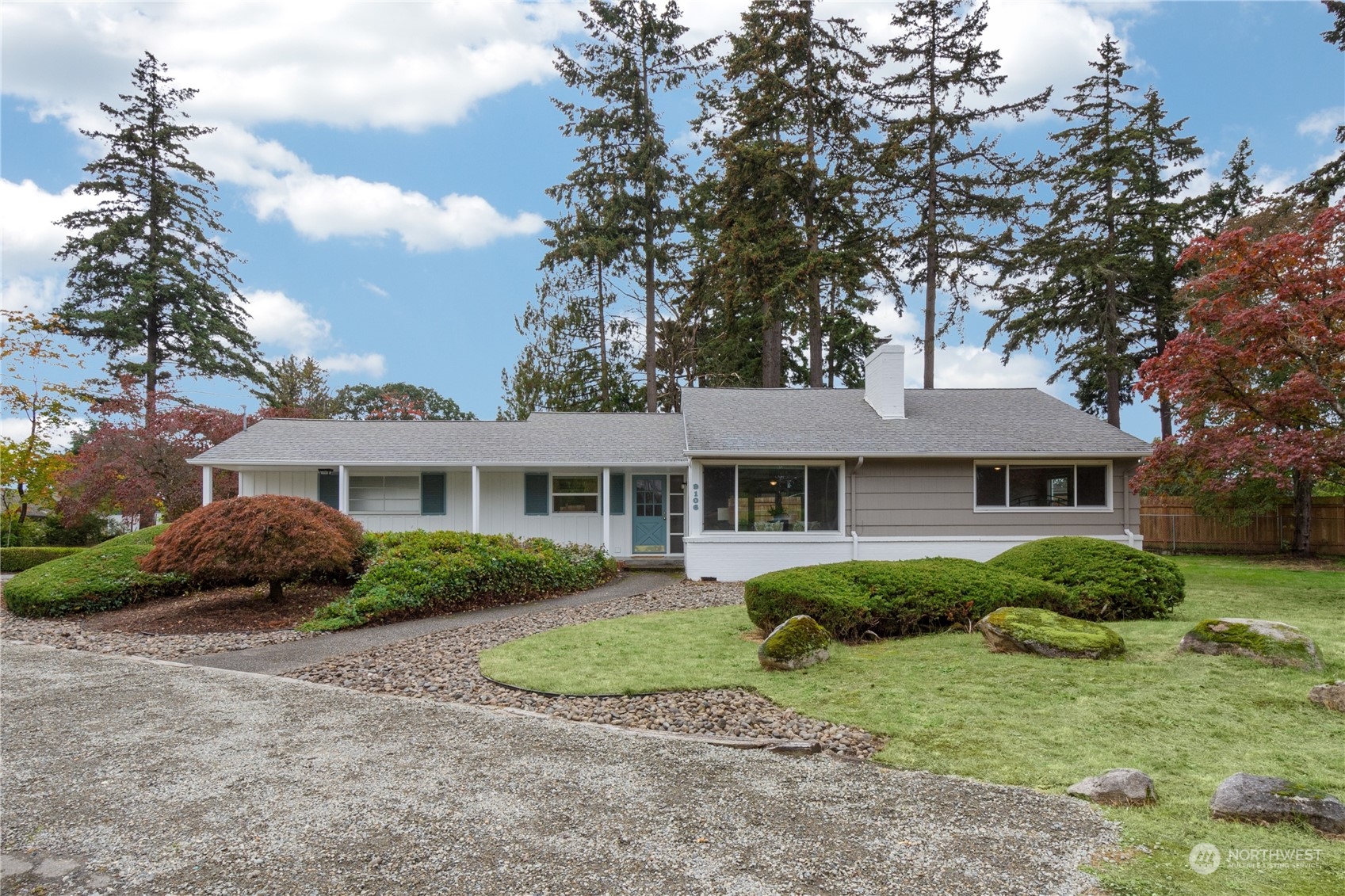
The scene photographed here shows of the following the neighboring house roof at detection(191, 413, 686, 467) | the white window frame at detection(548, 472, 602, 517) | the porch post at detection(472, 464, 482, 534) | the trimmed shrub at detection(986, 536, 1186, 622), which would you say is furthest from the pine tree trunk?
the porch post at detection(472, 464, 482, 534)

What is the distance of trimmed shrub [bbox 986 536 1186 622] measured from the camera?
8031 millimetres

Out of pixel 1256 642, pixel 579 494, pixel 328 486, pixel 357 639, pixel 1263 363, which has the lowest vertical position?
pixel 357 639

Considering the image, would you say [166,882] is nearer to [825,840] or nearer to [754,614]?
[825,840]

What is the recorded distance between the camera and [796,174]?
19281 millimetres

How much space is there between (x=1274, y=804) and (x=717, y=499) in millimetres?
10479

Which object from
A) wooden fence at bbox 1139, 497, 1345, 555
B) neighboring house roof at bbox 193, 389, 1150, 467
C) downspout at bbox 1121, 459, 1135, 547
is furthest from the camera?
wooden fence at bbox 1139, 497, 1345, 555

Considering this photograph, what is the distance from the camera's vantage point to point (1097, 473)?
44.5ft

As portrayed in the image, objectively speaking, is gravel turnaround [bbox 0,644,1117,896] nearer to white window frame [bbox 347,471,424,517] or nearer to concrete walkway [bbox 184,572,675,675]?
concrete walkway [bbox 184,572,675,675]

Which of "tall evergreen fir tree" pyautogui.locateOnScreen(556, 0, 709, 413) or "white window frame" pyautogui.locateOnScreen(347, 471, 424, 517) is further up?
"tall evergreen fir tree" pyautogui.locateOnScreen(556, 0, 709, 413)

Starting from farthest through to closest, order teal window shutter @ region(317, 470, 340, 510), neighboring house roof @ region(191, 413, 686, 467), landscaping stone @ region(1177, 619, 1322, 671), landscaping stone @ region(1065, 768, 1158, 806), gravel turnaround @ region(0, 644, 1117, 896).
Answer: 1. teal window shutter @ region(317, 470, 340, 510)
2. neighboring house roof @ region(191, 413, 686, 467)
3. landscaping stone @ region(1177, 619, 1322, 671)
4. landscaping stone @ region(1065, 768, 1158, 806)
5. gravel turnaround @ region(0, 644, 1117, 896)

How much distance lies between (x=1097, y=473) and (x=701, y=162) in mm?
16558

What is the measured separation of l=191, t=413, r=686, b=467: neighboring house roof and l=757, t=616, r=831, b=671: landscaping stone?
7.62 meters

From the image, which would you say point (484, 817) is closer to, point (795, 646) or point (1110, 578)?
point (795, 646)

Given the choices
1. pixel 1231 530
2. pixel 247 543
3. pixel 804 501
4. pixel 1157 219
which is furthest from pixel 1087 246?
pixel 247 543
